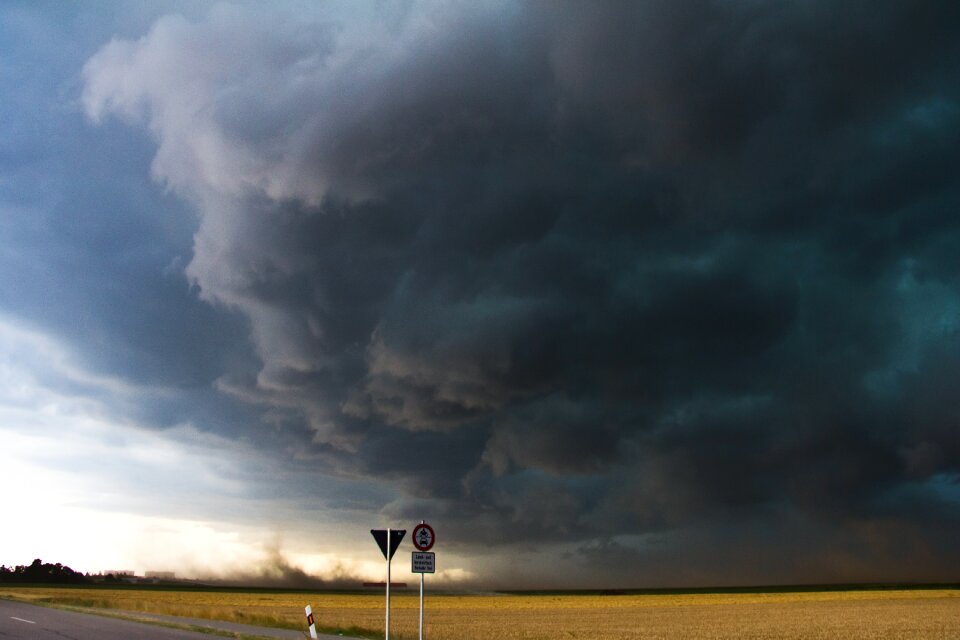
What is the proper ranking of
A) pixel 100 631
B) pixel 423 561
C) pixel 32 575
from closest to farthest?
pixel 423 561 → pixel 100 631 → pixel 32 575

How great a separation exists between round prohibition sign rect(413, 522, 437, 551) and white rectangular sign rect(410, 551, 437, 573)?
0.44 feet

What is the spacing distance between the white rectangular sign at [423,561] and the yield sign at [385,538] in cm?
83

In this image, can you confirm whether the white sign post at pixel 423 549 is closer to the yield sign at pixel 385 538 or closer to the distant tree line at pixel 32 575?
the yield sign at pixel 385 538

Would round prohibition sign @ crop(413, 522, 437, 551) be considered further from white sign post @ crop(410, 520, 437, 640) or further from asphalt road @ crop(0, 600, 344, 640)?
asphalt road @ crop(0, 600, 344, 640)

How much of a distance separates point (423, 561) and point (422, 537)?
0.62 metres

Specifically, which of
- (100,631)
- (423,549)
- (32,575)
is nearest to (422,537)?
(423,549)

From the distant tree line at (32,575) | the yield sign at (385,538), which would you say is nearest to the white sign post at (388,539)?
the yield sign at (385,538)

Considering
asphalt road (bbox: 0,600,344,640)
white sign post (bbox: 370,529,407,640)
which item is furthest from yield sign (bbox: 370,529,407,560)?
asphalt road (bbox: 0,600,344,640)

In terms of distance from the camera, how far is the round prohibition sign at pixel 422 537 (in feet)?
66.0

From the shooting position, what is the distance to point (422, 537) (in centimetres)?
2023

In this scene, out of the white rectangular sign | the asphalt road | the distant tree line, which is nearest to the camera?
the white rectangular sign

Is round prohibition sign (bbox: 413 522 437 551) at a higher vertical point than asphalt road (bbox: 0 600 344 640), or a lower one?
higher

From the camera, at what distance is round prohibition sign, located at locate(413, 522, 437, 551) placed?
20.1m

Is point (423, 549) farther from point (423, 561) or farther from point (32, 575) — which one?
point (32, 575)
